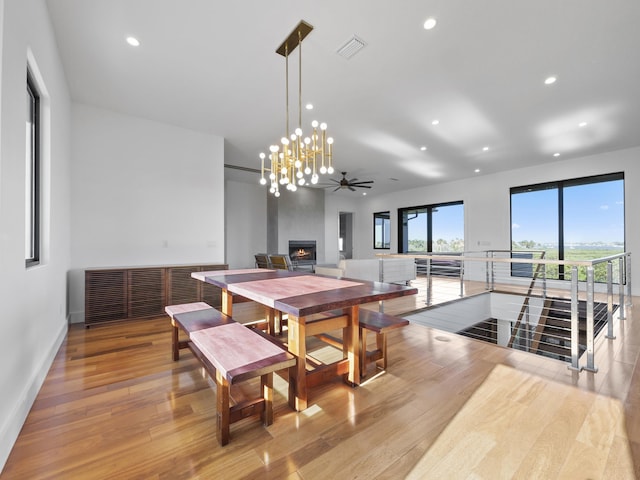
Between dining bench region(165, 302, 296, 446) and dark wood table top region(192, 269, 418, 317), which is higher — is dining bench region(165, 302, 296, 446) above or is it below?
below

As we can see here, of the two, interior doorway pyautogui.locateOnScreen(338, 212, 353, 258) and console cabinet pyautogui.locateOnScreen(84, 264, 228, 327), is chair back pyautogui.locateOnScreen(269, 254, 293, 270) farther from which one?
interior doorway pyautogui.locateOnScreen(338, 212, 353, 258)

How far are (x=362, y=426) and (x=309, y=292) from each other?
0.83 m

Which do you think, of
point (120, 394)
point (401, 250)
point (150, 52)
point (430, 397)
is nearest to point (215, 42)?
point (150, 52)

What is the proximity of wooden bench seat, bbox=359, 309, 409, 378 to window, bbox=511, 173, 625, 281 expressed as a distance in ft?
16.0

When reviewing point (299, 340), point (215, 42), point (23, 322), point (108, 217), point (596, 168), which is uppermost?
point (215, 42)

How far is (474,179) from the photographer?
7.38 metres

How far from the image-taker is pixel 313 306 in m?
1.50

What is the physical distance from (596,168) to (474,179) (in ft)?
7.63

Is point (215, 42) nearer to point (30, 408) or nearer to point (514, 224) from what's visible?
point (30, 408)

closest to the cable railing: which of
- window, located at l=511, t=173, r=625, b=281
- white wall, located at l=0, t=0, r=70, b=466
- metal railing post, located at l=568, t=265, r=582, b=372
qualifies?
window, located at l=511, t=173, r=625, b=281

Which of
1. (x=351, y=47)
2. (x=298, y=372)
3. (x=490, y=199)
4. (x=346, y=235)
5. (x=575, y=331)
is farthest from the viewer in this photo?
(x=346, y=235)

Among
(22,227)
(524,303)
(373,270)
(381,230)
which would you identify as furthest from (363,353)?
(381,230)

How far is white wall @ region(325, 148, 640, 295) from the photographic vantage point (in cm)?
514

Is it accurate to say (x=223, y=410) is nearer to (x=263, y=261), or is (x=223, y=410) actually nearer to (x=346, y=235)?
(x=263, y=261)
